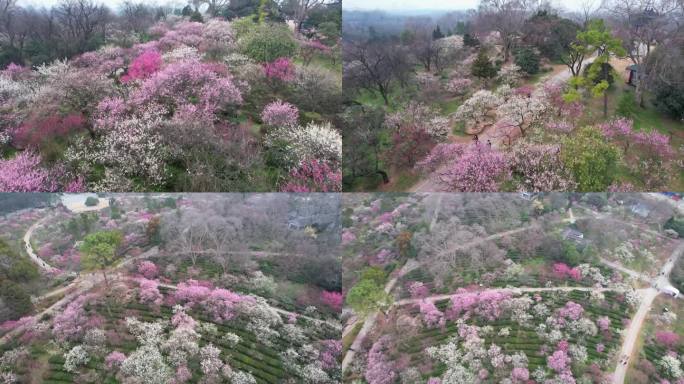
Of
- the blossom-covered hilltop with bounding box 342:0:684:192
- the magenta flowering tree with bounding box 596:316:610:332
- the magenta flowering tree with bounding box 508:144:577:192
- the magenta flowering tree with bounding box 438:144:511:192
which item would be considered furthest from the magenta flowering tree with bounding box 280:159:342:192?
the magenta flowering tree with bounding box 596:316:610:332

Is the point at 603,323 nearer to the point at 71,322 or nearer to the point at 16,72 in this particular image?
the point at 71,322

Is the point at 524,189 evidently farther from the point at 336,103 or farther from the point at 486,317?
the point at 336,103

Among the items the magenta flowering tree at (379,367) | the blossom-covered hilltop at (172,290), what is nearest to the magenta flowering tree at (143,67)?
the blossom-covered hilltop at (172,290)

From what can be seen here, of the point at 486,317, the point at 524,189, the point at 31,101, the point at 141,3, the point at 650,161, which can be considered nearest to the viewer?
the point at 486,317

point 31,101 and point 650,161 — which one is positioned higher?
point 31,101

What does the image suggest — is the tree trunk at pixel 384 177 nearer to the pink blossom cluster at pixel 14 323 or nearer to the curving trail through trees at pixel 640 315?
the curving trail through trees at pixel 640 315

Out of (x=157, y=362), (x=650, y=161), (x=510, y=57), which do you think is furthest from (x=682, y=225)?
(x=157, y=362)
